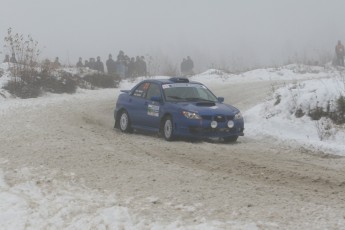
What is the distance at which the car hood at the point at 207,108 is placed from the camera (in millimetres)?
11984

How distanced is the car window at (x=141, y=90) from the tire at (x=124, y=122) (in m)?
0.56

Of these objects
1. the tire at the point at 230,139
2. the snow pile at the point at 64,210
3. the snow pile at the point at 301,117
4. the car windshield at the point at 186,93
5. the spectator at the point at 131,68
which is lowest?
the snow pile at the point at 64,210

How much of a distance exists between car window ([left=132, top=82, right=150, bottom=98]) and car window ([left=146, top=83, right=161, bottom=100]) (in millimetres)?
149

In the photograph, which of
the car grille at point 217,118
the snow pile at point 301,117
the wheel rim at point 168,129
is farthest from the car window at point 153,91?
the snow pile at point 301,117

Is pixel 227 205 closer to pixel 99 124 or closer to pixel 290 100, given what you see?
pixel 290 100

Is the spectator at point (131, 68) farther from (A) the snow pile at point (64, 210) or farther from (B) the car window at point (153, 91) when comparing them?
(A) the snow pile at point (64, 210)

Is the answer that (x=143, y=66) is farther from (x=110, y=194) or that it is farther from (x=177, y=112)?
(x=110, y=194)

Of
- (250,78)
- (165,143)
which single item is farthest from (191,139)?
(250,78)

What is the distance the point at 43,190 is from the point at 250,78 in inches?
1053

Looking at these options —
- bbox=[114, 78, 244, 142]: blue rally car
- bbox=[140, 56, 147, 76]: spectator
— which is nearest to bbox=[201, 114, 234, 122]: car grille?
bbox=[114, 78, 244, 142]: blue rally car

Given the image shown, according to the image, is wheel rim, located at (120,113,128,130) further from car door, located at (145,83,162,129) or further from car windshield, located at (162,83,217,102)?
car windshield, located at (162,83,217,102)

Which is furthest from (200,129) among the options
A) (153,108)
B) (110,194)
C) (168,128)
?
(110,194)

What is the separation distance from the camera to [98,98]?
24359 mm

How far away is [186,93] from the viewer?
13023mm
